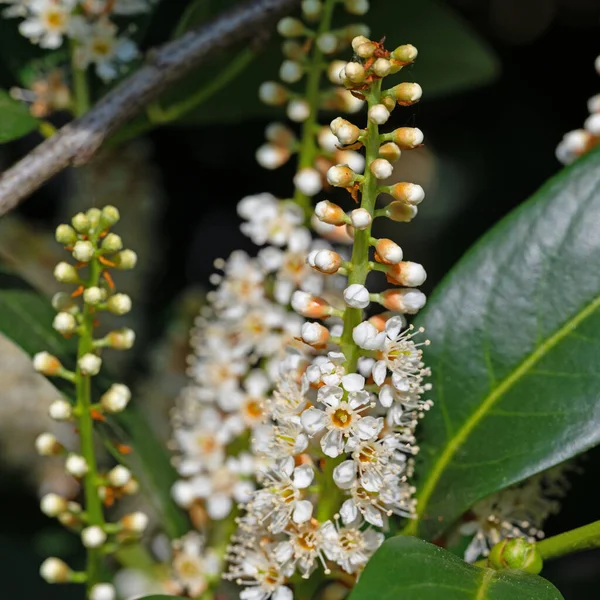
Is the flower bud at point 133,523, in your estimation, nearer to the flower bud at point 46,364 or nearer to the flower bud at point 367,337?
the flower bud at point 46,364

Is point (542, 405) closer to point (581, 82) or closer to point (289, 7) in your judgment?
point (289, 7)

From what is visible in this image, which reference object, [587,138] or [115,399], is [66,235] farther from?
[587,138]

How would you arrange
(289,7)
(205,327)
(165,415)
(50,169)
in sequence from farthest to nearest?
(165,415)
(205,327)
(289,7)
(50,169)

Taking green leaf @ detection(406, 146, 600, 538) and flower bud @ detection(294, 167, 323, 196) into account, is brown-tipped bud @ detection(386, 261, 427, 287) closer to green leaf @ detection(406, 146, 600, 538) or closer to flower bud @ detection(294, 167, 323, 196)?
green leaf @ detection(406, 146, 600, 538)

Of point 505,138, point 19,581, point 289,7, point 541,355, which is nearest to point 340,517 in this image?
point 541,355

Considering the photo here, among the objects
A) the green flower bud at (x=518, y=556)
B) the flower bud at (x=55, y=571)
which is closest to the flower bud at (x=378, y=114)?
the green flower bud at (x=518, y=556)

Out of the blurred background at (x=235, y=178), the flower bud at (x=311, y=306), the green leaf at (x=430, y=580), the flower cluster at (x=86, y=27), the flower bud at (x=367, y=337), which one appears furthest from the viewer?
the blurred background at (x=235, y=178)

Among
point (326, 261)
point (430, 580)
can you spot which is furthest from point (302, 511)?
point (326, 261)
